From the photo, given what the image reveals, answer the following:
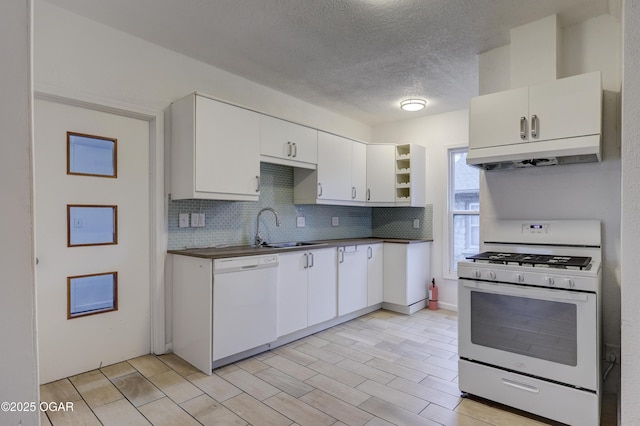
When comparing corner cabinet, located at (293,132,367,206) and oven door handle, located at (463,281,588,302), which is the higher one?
corner cabinet, located at (293,132,367,206)

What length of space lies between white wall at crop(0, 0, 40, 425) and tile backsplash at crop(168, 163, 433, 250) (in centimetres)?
232

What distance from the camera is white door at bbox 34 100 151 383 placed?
7.75ft

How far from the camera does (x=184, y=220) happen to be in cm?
298

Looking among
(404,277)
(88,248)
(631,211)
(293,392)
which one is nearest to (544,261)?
(631,211)

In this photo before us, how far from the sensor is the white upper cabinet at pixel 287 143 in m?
3.20

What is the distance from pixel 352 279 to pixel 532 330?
2029 millimetres

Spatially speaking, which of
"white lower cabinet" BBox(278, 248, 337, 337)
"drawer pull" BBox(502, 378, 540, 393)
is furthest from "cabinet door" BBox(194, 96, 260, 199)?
"drawer pull" BBox(502, 378, 540, 393)

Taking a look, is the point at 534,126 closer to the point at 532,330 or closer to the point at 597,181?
the point at 597,181

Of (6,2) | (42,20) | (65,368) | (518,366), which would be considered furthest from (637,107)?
(65,368)

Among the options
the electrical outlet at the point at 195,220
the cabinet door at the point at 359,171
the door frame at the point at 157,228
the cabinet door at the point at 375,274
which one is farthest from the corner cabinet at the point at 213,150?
the cabinet door at the point at 375,274

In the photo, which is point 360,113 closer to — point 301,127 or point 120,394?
point 301,127

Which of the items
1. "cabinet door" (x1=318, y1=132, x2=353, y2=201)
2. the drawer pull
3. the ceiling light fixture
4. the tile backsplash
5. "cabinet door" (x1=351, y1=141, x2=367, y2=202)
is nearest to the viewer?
the drawer pull

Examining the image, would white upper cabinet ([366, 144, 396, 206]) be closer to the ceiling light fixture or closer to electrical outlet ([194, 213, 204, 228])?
the ceiling light fixture

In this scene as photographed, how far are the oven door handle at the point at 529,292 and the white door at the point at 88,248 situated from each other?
2536mm
